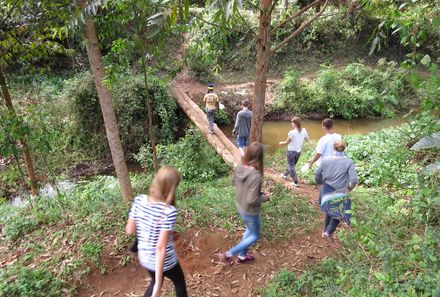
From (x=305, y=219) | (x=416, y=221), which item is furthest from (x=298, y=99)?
(x=416, y=221)

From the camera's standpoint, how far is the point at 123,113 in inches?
463

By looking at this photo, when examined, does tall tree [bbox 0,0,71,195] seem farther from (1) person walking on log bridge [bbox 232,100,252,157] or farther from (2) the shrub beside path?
(1) person walking on log bridge [bbox 232,100,252,157]

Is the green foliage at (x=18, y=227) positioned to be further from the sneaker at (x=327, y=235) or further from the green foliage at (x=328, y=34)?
the green foliage at (x=328, y=34)

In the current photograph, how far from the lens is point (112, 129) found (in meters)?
5.29

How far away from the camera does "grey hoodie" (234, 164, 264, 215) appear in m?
3.83

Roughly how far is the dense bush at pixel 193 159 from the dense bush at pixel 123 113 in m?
2.32

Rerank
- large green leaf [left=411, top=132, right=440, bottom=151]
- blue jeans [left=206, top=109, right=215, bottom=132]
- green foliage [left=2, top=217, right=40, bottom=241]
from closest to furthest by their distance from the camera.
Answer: large green leaf [left=411, top=132, right=440, bottom=151]
green foliage [left=2, top=217, right=40, bottom=241]
blue jeans [left=206, top=109, right=215, bottom=132]

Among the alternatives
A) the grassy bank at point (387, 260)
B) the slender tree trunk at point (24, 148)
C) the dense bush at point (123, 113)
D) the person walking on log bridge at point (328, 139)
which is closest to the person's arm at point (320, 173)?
the grassy bank at point (387, 260)

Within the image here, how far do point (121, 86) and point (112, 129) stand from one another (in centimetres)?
700

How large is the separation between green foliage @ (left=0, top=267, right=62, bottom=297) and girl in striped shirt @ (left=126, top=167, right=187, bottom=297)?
1.75 m

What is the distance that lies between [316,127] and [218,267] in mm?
12319

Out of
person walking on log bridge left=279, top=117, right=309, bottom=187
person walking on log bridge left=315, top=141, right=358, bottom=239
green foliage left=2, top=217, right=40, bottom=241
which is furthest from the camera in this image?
person walking on log bridge left=279, top=117, right=309, bottom=187

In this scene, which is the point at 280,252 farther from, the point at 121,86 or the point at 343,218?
the point at 121,86

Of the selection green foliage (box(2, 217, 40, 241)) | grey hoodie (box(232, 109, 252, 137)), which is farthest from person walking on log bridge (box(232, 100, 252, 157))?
Result: green foliage (box(2, 217, 40, 241))
